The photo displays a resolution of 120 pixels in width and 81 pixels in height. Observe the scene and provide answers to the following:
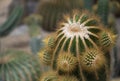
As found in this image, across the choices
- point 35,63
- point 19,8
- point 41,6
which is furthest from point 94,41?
point 41,6

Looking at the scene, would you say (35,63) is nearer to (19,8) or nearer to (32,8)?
(19,8)

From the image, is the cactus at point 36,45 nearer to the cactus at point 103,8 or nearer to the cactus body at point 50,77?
the cactus at point 103,8

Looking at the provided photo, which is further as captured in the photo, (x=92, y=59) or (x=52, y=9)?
(x=52, y=9)

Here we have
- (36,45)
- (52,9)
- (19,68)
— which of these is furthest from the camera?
(52,9)

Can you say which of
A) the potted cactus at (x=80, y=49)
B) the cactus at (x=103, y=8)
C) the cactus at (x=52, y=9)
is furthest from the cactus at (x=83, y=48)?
the cactus at (x=52, y=9)

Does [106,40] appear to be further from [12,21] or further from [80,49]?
[12,21]

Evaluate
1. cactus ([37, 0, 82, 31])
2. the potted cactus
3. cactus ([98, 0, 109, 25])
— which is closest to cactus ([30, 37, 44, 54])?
cactus ([98, 0, 109, 25])

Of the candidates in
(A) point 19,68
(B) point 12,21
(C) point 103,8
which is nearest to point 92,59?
(C) point 103,8
